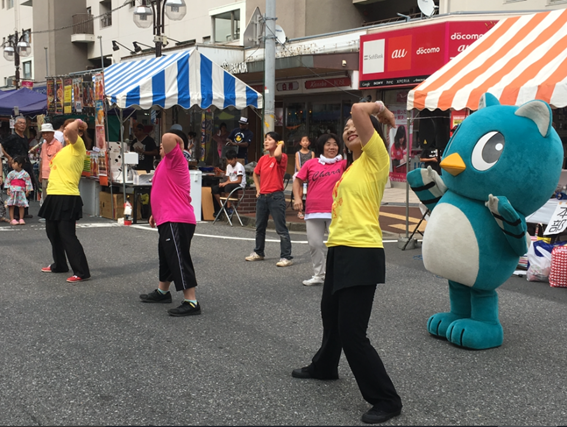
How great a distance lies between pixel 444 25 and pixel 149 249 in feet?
35.9

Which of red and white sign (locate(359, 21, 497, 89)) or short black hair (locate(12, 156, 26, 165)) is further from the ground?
red and white sign (locate(359, 21, 497, 89))

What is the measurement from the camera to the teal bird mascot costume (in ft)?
16.4

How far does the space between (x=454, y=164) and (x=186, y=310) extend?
8.96ft

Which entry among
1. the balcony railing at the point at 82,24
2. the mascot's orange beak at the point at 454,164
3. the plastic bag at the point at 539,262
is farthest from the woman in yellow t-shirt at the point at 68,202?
the balcony railing at the point at 82,24

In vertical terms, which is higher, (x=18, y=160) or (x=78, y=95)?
(x=78, y=95)

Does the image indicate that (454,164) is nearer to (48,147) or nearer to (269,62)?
(269,62)

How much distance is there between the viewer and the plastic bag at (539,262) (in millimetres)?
7527

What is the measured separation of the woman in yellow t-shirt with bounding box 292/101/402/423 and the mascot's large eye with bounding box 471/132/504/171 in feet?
5.20

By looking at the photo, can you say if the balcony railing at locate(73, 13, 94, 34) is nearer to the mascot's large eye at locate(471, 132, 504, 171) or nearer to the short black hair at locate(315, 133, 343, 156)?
the short black hair at locate(315, 133, 343, 156)

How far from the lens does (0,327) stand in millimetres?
5441

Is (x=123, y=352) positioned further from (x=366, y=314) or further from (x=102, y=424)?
(x=366, y=314)

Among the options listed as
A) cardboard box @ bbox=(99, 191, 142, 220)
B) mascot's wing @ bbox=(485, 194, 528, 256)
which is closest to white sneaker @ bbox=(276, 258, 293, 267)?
mascot's wing @ bbox=(485, 194, 528, 256)

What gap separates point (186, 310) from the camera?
19.1 feet

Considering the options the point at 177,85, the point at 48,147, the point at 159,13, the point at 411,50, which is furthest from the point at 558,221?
the point at 159,13
